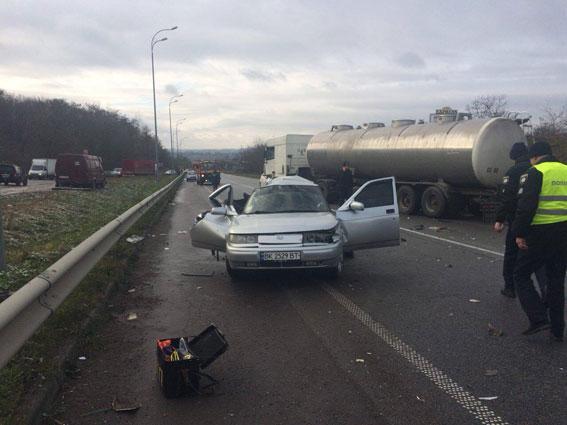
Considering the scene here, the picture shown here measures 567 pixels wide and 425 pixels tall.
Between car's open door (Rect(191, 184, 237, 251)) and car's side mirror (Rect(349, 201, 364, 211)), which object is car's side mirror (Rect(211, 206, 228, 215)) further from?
car's side mirror (Rect(349, 201, 364, 211))

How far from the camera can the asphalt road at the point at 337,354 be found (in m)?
3.48

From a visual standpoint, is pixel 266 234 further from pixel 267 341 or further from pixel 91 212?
pixel 91 212

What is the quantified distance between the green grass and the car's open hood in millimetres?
1889

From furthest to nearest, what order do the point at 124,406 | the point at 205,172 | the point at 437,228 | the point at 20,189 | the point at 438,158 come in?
the point at 205,172, the point at 20,189, the point at 438,158, the point at 437,228, the point at 124,406

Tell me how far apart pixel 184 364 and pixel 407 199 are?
1489 cm

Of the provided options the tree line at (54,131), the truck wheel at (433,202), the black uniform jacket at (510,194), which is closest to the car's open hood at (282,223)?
the black uniform jacket at (510,194)

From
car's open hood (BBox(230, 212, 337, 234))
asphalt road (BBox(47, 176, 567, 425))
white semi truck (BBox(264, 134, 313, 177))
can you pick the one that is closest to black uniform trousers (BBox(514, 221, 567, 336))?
asphalt road (BBox(47, 176, 567, 425))

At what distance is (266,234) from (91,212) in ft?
37.0

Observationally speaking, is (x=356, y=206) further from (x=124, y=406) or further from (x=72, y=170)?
(x=72, y=170)

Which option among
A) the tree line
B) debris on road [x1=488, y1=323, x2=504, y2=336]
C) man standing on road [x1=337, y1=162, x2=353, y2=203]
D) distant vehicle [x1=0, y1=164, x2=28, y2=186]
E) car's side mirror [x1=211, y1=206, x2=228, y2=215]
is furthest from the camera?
the tree line

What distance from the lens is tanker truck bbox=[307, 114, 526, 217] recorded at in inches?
569

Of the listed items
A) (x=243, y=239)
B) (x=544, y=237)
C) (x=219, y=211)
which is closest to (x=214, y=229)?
(x=219, y=211)

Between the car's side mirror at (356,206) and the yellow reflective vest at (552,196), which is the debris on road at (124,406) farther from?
the car's side mirror at (356,206)

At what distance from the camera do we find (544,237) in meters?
4.80
